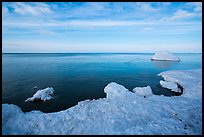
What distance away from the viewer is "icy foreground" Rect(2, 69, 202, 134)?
7215 millimetres

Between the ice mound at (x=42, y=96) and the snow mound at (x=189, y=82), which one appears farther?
the ice mound at (x=42, y=96)

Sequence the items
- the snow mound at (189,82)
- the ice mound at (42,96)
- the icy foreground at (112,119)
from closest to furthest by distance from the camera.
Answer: the icy foreground at (112,119) < the snow mound at (189,82) < the ice mound at (42,96)

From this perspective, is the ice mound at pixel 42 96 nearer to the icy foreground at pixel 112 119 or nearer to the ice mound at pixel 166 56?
the icy foreground at pixel 112 119

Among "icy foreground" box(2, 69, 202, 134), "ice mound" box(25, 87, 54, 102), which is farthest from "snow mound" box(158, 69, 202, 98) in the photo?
"ice mound" box(25, 87, 54, 102)

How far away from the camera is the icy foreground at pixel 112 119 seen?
23.7ft

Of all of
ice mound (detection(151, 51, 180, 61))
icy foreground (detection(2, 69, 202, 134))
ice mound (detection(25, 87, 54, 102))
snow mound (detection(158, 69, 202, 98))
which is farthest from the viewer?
ice mound (detection(151, 51, 180, 61))

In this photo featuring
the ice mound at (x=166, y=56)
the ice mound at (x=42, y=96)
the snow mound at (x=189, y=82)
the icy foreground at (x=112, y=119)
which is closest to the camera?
the icy foreground at (x=112, y=119)

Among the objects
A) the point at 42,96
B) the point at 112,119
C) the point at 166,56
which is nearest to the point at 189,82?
the point at 112,119

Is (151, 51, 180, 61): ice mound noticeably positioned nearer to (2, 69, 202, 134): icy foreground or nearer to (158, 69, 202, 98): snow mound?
(158, 69, 202, 98): snow mound

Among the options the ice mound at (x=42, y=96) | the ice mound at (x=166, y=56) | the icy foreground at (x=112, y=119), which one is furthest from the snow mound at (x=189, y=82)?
the ice mound at (x=166, y=56)

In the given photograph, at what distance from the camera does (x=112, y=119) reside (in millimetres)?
8547

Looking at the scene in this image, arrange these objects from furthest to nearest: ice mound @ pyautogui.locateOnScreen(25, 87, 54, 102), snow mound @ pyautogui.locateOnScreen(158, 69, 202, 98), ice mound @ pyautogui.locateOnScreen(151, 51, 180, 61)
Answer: ice mound @ pyautogui.locateOnScreen(151, 51, 180, 61)
ice mound @ pyautogui.locateOnScreen(25, 87, 54, 102)
snow mound @ pyautogui.locateOnScreen(158, 69, 202, 98)

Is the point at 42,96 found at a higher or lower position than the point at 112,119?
lower

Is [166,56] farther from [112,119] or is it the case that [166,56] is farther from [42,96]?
[112,119]
